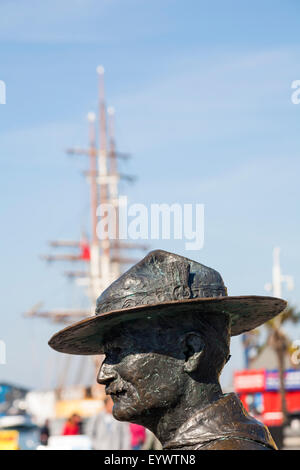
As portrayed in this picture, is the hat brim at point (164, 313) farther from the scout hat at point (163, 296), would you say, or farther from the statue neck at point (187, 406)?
the statue neck at point (187, 406)

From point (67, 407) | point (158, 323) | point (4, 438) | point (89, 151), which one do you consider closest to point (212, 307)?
point (158, 323)

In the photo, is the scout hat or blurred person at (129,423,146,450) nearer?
the scout hat

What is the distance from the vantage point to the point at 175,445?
3.15m

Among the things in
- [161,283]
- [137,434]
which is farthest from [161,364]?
[137,434]

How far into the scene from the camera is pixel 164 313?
317 cm

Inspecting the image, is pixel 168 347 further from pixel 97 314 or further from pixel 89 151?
pixel 89 151

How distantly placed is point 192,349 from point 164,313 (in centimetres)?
16

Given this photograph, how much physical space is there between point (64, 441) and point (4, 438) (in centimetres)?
128

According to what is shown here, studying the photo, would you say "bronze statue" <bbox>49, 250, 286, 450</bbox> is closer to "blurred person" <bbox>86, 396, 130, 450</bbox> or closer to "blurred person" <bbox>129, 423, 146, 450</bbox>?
"blurred person" <bbox>86, 396, 130, 450</bbox>

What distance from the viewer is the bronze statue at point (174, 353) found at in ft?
10.2

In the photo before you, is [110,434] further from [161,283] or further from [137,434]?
[161,283]

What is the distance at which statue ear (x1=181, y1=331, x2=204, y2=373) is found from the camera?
10.3ft

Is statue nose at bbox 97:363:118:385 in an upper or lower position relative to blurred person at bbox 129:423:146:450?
upper

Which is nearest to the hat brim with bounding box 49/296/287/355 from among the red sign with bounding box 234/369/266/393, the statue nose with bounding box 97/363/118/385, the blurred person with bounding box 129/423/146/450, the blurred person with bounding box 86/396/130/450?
the statue nose with bounding box 97/363/118/385
